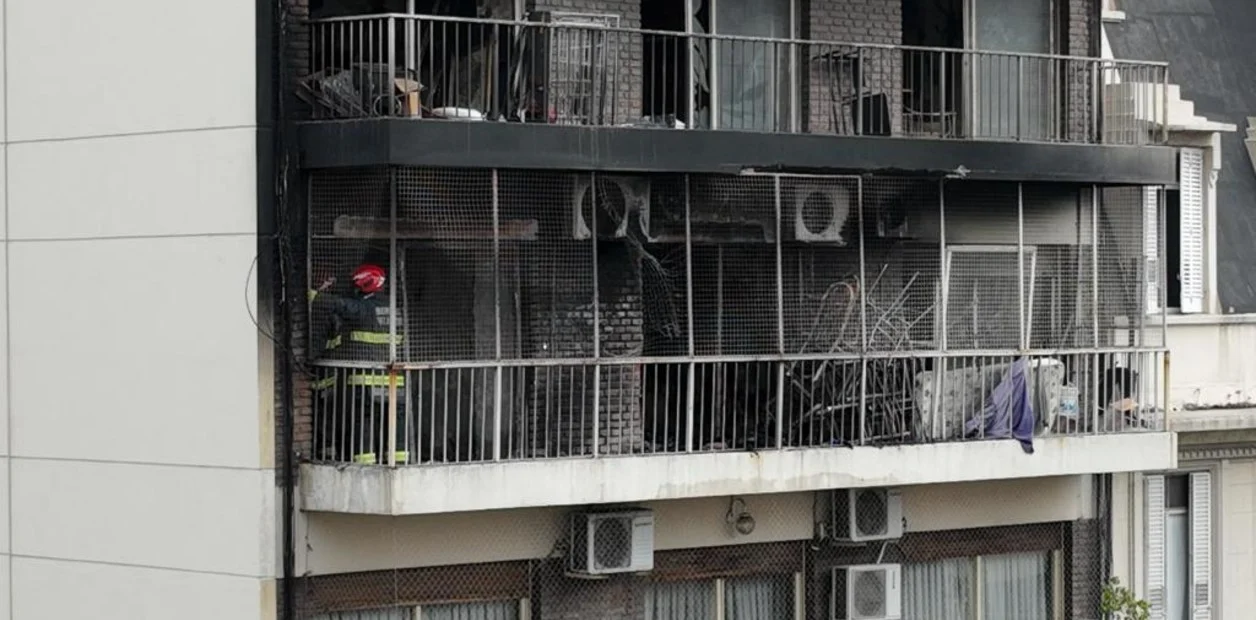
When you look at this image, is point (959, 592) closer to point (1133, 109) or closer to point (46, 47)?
point (1133, 109)

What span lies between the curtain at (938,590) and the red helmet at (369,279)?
6.56m

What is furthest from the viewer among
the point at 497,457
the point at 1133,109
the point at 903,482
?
the point at 1133,109

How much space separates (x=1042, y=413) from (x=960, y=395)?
895mm

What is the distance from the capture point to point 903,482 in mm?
23562

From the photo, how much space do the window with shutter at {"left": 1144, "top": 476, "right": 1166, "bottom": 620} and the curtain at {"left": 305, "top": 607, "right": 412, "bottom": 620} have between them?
876cm

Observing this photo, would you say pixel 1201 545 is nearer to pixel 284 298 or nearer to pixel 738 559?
pixel 738 559

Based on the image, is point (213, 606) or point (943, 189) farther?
point (943, 189)

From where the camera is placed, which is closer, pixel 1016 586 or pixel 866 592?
pixel 866 592

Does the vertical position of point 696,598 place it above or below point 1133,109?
below

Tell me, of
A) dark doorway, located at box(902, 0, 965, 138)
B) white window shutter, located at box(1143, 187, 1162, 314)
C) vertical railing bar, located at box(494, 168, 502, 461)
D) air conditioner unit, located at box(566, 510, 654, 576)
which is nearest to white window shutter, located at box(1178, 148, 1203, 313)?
white window shutter, located at box(1143, 187, 1162, 314)

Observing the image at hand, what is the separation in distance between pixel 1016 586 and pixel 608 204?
22.1 ft

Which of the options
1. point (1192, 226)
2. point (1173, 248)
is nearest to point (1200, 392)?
point (1173, 248)

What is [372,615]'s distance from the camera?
2178 cm

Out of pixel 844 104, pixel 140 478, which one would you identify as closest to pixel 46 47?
pixel 140 478
